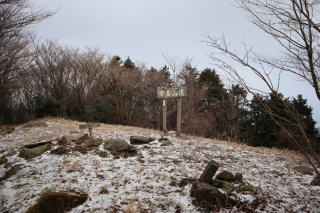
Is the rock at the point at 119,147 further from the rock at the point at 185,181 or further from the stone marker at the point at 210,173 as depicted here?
the stone marker at the point at 210,173

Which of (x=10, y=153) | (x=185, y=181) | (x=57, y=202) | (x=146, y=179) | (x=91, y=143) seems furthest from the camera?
(x=91, y=143)

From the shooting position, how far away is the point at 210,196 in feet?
9.20

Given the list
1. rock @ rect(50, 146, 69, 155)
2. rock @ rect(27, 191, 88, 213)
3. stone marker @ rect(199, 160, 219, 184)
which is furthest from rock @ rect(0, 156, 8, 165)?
stone marker @ rect(199, 160, 219, 184)

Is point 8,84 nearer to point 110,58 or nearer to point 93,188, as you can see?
point 110,58

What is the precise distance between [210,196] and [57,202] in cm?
261

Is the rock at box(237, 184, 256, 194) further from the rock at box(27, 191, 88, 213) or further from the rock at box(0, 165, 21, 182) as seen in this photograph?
the rock at box(0, 165, 21, 182)

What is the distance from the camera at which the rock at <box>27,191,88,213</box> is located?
2.85 metres

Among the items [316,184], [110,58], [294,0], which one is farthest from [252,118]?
A: [294,0]

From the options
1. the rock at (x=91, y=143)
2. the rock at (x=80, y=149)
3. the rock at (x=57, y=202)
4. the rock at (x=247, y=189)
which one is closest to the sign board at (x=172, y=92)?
the rock at (x=91, y=143)

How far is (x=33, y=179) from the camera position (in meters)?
3.69

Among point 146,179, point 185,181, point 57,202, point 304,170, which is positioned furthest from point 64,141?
point 304,170

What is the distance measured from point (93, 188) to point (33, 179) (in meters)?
1.51

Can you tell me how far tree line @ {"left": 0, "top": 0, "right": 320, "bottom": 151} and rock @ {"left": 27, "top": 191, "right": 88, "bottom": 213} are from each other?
10011 mm

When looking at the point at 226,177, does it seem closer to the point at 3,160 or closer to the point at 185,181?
the point at 185,181
